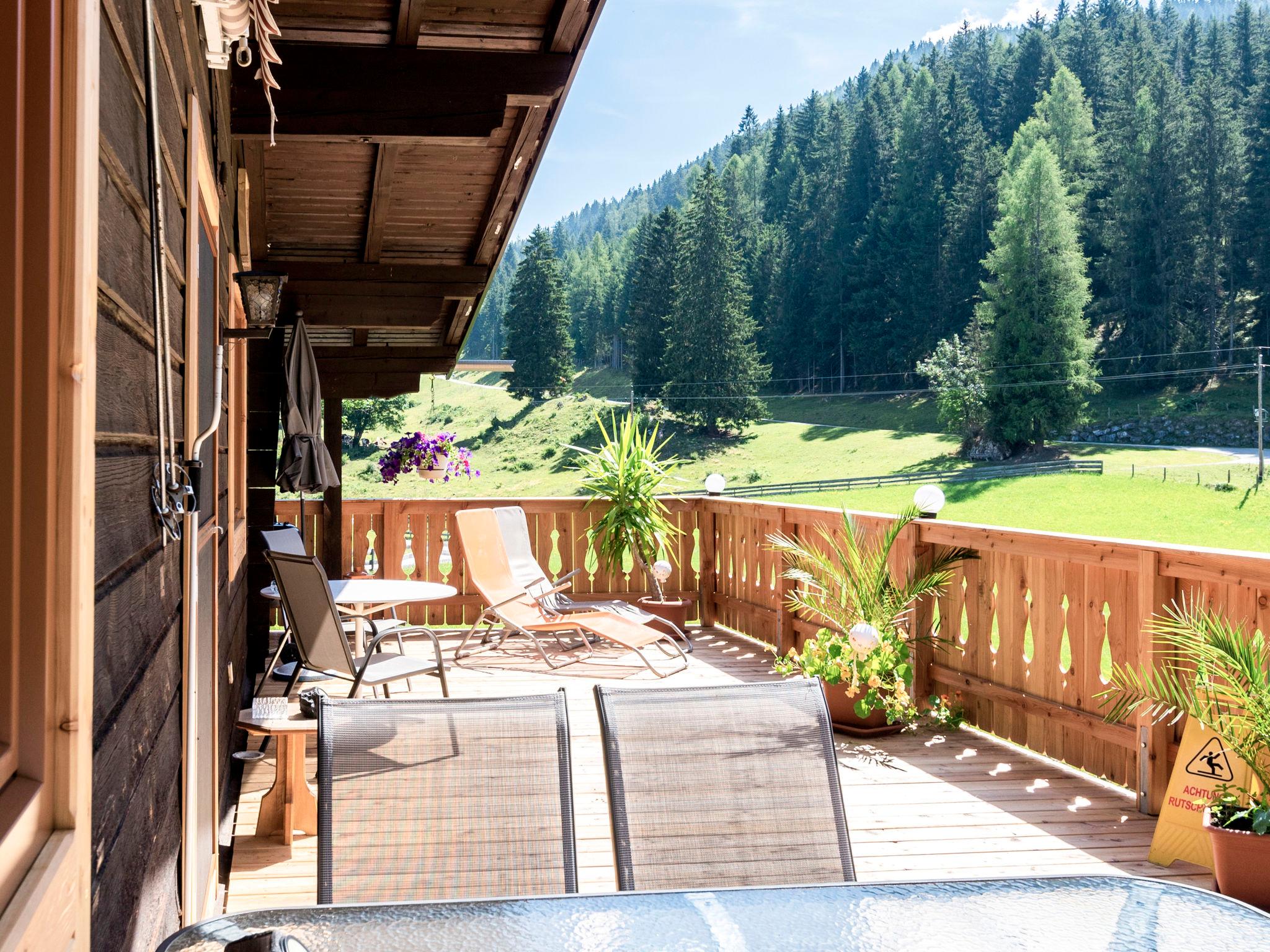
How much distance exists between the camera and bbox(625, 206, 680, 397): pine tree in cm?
4250

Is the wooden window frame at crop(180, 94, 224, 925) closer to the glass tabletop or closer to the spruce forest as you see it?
the glass tabletop

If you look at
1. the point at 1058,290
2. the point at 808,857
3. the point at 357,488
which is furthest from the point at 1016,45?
the point at 808,857

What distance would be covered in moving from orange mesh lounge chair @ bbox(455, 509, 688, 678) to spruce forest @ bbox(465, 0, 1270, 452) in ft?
103

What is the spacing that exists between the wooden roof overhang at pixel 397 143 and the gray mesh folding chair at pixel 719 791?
7.06 ft

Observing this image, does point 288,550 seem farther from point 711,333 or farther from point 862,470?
point 711,333

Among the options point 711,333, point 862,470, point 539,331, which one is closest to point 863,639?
point 862,470

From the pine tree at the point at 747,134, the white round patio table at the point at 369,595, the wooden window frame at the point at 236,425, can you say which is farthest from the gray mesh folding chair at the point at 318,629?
the pine tree at the point at 747,134

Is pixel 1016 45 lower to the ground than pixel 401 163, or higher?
higher

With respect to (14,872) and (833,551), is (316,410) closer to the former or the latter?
(833,551)

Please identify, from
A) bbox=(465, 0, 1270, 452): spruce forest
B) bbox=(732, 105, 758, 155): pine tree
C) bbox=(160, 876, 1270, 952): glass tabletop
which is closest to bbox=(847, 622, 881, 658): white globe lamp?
bbox=(160, 876, 1270, 952): glass tabletop

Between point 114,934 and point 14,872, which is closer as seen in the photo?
point 14,872

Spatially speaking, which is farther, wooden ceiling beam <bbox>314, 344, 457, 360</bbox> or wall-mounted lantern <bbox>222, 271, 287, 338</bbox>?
wooden ceiling beam <bbox>314, 344, 457, 360</bbox>

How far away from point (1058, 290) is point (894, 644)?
34792mm

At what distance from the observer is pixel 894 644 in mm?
4906
